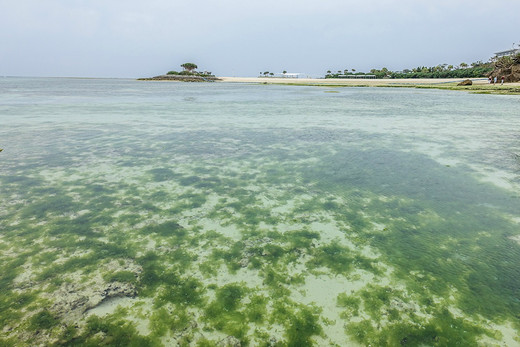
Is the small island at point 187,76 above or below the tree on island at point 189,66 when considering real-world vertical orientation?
below

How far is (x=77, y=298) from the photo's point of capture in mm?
3750

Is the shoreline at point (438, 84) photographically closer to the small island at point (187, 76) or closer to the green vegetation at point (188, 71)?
the small island at point (187, 76)

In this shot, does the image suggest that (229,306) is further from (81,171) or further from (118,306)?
(81,171)

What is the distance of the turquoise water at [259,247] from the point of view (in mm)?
3398

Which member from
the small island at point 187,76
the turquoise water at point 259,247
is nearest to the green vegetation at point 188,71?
the small island at point 187,76

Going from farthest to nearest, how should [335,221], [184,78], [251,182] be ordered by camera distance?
[184,78], [251,182], [335,221]

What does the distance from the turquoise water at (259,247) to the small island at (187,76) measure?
391ft

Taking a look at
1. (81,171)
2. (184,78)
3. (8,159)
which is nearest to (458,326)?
(81,171)

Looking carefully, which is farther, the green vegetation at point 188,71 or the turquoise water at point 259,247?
the green vegetation at point 188,71

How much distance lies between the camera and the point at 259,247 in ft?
16.3

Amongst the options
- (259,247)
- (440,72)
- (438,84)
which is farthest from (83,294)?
(440,72)

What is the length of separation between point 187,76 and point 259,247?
135m

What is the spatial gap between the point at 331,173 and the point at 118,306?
6.44 meters

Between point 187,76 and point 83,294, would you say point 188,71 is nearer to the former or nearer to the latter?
point 187,76
